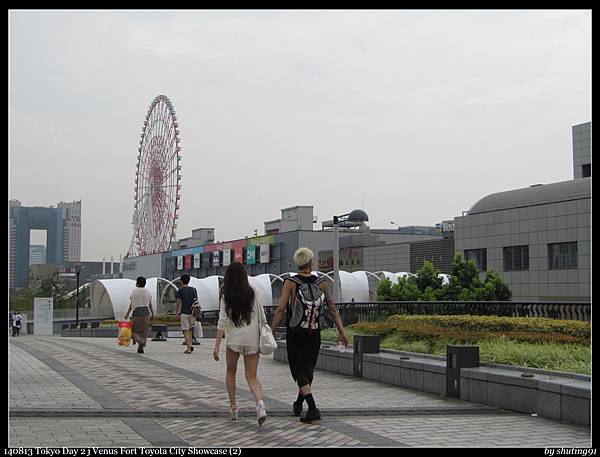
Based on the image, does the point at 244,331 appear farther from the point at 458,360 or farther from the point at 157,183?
the point at 157,183

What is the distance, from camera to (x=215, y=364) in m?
15.3

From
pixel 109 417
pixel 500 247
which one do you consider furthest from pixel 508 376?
pixel 500 247

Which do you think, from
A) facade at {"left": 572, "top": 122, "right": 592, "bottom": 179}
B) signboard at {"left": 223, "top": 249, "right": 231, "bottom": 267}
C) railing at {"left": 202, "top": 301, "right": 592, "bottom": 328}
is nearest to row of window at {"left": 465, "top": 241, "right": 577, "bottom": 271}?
facade at {"left": 572, "top": 122, "right": 592, "bottom": 179}

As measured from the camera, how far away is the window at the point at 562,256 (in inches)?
1779

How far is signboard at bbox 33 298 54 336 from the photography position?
150 feet

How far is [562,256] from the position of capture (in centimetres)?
4591

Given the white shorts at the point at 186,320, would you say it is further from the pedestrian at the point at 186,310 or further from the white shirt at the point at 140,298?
the white shirt at the point at 140,298

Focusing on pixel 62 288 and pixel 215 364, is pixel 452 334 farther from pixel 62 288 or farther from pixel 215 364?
pixel 62 288

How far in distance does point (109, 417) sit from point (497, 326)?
6703 millimetres

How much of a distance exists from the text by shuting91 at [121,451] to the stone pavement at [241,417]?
0.23 meters

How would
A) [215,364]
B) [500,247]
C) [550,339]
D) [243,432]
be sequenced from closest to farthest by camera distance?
1. [243,432]
2. [550,339]
3. [215,364]
4. [500,247]

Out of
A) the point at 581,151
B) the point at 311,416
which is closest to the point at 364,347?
the point at 311,416

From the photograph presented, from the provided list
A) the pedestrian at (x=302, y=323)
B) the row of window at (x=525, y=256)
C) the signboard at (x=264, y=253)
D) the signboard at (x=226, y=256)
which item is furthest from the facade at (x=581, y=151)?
the signboard at (x=226, y=256)

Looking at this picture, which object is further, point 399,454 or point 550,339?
point 550,339
